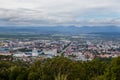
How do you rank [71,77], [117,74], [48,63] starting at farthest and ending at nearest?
1. [48,63]
2. [71,77]
3. [117,74]

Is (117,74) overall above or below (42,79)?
above

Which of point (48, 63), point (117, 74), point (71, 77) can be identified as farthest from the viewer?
point (48, 63)

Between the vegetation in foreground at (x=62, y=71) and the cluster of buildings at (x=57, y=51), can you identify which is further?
the cluster of buildings at (x=57, y=51)

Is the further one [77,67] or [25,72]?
[25,72]

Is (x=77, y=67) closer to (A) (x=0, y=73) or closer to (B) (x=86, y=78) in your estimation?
(B) (x=86, y=78)

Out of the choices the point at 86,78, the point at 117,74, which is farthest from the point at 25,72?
the point at 117,74

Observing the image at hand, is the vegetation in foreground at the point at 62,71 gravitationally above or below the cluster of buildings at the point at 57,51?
above

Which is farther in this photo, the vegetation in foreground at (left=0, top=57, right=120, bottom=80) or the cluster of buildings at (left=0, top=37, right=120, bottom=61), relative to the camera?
the cluster of buildings at (left=0, top=37, right=120, bottom=61)

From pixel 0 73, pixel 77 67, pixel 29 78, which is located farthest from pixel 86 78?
pixel 0 73

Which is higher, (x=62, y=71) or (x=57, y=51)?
(x=62, y=71)

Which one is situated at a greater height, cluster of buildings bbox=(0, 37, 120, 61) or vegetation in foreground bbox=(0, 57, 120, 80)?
vegetation in foreground bbox=(0, 57, 120, 80)

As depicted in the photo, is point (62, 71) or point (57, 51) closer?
point (62, 71)
